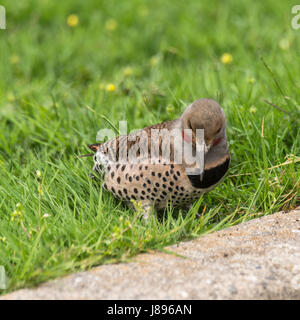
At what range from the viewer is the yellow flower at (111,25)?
817 centimetres

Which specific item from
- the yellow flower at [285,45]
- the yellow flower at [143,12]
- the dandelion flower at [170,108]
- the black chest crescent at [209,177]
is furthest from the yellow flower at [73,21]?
the black chest crescent at [209,177]

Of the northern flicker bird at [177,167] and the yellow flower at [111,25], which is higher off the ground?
the yellow flower at [111,25]

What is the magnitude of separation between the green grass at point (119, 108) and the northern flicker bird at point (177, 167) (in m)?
0.17

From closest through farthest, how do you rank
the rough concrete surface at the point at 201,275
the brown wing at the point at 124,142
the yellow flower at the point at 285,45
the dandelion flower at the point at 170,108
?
the rough concrete surface at the point at 201,275 → the brown wing at the point at 124,142 → the dandelion flower at the point at 170,108 → the yellow flower at the point at 285,45

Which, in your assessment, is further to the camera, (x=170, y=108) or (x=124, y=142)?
(x=170, y=108)

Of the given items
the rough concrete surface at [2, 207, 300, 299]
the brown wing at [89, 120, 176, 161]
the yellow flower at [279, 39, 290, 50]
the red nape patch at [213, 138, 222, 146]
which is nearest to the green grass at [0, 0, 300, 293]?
the yellow flower at [279, 39, 290, 50]

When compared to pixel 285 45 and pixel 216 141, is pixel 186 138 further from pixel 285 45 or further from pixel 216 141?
pixel 285 45

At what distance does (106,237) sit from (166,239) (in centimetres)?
40

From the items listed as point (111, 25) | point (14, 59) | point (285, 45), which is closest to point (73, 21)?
point (111, 25)

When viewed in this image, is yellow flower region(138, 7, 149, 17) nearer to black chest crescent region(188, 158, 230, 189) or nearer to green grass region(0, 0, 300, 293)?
green grass region(0, 0, 300, 293)

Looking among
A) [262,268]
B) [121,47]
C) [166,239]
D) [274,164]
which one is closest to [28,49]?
[121,47]

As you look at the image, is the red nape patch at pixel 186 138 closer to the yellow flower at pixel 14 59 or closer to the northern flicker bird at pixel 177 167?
the northern flicker bird at pixel 177 167

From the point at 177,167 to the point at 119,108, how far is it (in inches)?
78.0

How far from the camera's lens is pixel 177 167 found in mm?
3918
